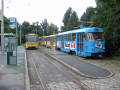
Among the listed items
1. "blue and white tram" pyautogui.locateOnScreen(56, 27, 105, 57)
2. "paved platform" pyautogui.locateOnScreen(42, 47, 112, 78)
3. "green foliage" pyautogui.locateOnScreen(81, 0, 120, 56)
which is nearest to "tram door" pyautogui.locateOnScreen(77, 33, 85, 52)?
"blue and white tram" pyautogui.locateOnScreen(56, 27, 105, 57)

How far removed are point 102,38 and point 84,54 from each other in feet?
7.47

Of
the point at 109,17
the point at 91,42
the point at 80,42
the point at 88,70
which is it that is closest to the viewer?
the point at 88,70

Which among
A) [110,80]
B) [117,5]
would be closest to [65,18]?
[117,5]

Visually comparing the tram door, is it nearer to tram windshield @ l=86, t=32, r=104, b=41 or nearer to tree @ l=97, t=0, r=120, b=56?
tram windshield @ l=86, t=32, r=104, b=41

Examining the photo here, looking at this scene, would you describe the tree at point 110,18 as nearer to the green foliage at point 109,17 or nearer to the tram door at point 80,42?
the green foliage at point 109,17

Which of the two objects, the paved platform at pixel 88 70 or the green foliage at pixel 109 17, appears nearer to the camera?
the paved platform at pixel 88 70

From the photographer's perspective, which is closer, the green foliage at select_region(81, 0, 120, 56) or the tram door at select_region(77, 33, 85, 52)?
the green foliage at select_region(81, 0, 120, 56)

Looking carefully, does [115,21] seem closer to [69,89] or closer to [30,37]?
[69,89]

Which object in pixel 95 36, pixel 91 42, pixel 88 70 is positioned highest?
pixel 95 36

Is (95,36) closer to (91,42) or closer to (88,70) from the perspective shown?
(91,42)

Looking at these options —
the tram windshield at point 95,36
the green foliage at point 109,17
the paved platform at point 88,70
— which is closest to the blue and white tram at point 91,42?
the tram windshield at point 95,36

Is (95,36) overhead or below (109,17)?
below

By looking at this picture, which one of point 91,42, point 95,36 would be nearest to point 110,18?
point 95,36

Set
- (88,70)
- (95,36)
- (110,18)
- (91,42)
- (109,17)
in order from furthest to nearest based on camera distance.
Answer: (95,36) → (91,42) → (109,17) → (110,18) → (88,70)
